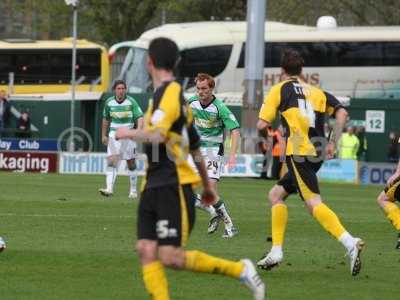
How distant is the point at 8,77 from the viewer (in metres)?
A: 49.1

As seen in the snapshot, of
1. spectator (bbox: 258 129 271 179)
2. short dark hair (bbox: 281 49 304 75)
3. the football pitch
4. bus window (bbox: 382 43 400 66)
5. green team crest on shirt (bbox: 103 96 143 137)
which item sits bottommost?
spectator (bbox: 258 129 271 179)

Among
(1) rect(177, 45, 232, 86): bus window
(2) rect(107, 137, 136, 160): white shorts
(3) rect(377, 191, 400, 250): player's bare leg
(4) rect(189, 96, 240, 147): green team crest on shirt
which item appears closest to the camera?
(3) rect(377, 191, 400, 250): player's bare leg

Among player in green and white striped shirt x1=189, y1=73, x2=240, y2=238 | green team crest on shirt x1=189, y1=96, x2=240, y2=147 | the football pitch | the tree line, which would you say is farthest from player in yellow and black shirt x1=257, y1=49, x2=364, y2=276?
the tree line

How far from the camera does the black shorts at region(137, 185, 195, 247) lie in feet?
30.1

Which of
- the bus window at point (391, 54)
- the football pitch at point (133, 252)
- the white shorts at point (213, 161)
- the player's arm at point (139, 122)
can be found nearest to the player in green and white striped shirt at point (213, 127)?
the white shorts at point (213, 161)

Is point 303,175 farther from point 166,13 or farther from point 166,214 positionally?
point 166,13

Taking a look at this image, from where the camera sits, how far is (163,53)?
30.0 feet

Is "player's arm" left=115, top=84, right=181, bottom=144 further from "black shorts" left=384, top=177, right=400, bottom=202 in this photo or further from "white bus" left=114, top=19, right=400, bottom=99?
"white bus" left=114, top=19, right=400, bottom=99

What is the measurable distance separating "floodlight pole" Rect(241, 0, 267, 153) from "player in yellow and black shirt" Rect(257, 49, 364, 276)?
22.7m

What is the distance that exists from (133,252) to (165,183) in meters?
4.52

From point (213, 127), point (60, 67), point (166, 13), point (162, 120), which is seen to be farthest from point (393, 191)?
point (166, 13)

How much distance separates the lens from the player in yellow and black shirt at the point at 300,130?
12.2 m

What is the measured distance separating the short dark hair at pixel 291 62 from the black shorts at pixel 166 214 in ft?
10.5

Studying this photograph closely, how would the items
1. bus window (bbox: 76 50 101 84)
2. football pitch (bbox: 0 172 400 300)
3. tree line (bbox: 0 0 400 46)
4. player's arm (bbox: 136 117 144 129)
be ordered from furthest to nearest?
tree line (bbox: 0 0 400 46)
bus window (bbox: 76 50 101 84)
player's arm (bbox: 136 117 144 129)
football pitch (bbox: 0 172 400 300)
